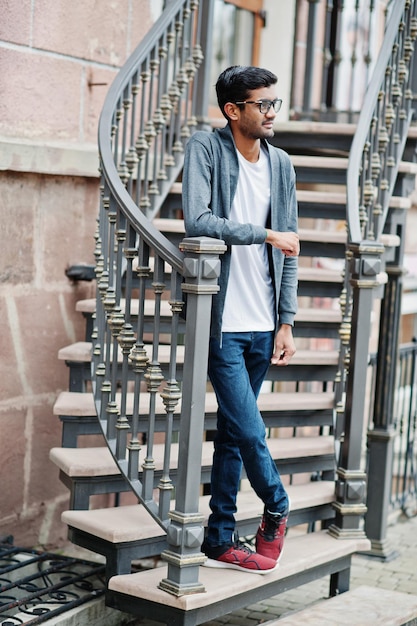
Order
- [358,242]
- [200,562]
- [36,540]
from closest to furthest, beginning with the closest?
[200,562], [358,242], [36,540]

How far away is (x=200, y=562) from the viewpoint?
4176mm

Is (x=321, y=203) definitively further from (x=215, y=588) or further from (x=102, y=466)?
(x=215, y=588)

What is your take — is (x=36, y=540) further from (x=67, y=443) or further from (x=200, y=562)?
(x=200, y=562)

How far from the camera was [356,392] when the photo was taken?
201 inches

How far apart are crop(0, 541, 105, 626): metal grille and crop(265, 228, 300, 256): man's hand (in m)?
1.74

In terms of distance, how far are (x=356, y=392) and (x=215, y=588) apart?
130 cm

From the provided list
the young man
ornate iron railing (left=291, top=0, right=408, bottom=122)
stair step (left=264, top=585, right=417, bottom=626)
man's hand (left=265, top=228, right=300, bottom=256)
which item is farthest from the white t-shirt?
ornate iron railing (left=291, top=0, right=408, bottom=122)

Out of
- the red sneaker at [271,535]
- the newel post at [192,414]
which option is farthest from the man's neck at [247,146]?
the red sneaker at [271,535]

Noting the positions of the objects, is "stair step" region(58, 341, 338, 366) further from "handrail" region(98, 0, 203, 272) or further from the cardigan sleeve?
the cardigan sleeve

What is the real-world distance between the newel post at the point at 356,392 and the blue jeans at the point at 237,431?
0.73 metres

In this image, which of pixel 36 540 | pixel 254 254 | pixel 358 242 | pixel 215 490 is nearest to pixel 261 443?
pixel 215 490

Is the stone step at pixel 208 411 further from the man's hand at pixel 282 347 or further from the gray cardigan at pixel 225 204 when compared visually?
the gray cardigan at pixel 225 204

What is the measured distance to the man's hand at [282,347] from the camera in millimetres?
4422

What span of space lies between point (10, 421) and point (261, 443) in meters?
1.84
